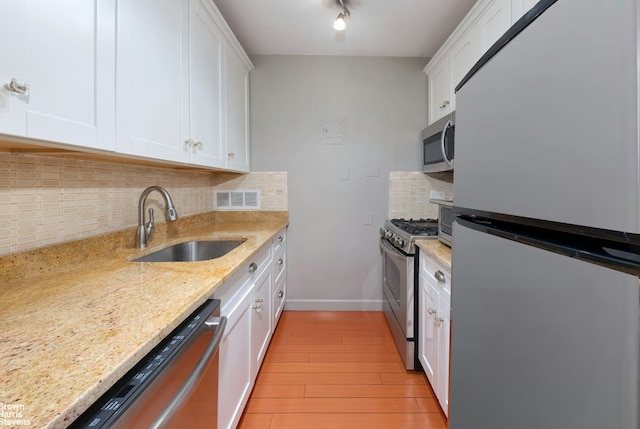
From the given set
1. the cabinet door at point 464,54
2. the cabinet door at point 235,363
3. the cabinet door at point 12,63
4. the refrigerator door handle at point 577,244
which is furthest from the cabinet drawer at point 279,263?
the cabinet door at point 464,54

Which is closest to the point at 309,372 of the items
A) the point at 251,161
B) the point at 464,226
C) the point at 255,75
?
the point at 464,226

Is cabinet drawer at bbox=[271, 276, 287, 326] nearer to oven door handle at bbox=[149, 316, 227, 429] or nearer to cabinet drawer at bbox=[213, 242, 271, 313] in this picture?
cabinet drawer at bbox=[213, 242, 271, 313]

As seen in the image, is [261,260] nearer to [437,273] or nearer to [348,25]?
[437,273]

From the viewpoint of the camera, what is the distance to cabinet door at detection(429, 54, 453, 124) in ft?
6.79

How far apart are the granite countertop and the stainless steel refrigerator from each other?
723mm

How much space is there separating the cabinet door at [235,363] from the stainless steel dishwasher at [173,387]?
12cm

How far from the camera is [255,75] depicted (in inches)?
102

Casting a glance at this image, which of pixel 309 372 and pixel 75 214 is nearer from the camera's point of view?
pixel 75 214

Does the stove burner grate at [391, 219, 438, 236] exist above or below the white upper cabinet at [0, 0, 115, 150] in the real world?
below

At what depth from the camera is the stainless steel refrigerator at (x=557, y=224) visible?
0.33 m

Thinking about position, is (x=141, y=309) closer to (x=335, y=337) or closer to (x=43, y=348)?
(x=43, y=348)

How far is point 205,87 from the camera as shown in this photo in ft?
5.31

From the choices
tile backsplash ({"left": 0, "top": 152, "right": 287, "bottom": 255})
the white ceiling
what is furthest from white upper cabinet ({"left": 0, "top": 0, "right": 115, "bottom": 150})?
the white ceiling

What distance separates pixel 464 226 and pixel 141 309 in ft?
2.87
